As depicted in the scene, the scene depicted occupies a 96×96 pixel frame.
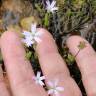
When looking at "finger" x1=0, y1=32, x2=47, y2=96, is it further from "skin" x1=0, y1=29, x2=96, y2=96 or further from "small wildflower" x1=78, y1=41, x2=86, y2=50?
"small wildflower" x1=78, y1=41, x2=86, y2=50

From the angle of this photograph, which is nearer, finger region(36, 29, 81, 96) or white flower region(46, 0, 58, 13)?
finger region(36, 29, 81, 96)

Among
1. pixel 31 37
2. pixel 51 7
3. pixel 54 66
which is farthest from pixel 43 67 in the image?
pixel 51 7

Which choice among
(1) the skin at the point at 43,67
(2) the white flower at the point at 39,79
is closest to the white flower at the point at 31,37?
(1) the skin at the point at 43,67

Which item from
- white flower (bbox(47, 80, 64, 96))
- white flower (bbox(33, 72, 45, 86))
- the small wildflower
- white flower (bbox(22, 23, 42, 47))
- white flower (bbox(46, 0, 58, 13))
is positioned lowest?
white flower (bbox(47, 80, 64, 96))

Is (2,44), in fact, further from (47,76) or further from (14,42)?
(47,76)

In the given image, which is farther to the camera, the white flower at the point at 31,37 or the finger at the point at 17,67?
the white flower at the point at 31,37

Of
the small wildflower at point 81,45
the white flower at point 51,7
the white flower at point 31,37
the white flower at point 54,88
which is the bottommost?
the white flower at point 54,88

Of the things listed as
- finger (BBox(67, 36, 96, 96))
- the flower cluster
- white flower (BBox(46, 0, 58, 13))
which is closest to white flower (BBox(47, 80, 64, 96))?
the flower cluster

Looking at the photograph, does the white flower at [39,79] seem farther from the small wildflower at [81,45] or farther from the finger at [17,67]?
the small wildflower at [81,45]

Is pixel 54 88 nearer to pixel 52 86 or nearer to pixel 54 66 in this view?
pixel 52 86
